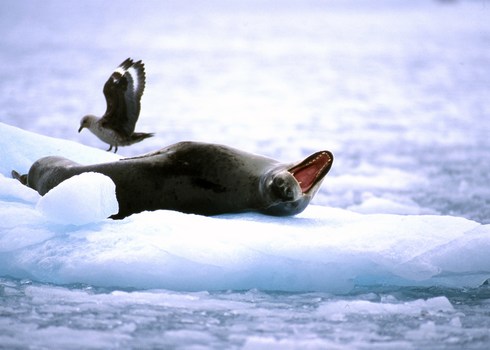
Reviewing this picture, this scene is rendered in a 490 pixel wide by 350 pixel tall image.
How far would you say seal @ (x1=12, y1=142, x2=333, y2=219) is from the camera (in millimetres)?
5345

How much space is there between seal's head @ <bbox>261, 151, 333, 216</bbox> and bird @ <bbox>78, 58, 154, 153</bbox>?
9.64ft

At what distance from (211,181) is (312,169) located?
19.1 inches

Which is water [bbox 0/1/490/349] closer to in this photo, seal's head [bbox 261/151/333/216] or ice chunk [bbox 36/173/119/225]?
ice chunk [bbox 36/173/119/225]

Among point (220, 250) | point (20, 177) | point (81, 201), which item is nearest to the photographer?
point (220, 250)

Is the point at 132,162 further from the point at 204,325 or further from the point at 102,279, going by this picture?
the point at 204,325

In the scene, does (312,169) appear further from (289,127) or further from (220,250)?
(289,127)

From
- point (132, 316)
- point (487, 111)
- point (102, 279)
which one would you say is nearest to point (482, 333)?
point (132, 316)

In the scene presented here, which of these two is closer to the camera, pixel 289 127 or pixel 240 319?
pixel 240 319

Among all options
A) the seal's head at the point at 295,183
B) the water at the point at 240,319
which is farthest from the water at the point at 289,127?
the seal's head at the point at 295,183

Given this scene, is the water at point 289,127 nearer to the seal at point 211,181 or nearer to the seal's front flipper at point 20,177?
the seal at point 211,181

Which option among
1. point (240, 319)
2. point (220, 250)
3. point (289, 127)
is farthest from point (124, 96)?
point (289, 127)

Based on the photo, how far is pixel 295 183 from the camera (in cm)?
522

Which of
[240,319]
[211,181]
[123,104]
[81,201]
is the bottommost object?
[240,319]

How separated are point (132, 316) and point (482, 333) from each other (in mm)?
1295
